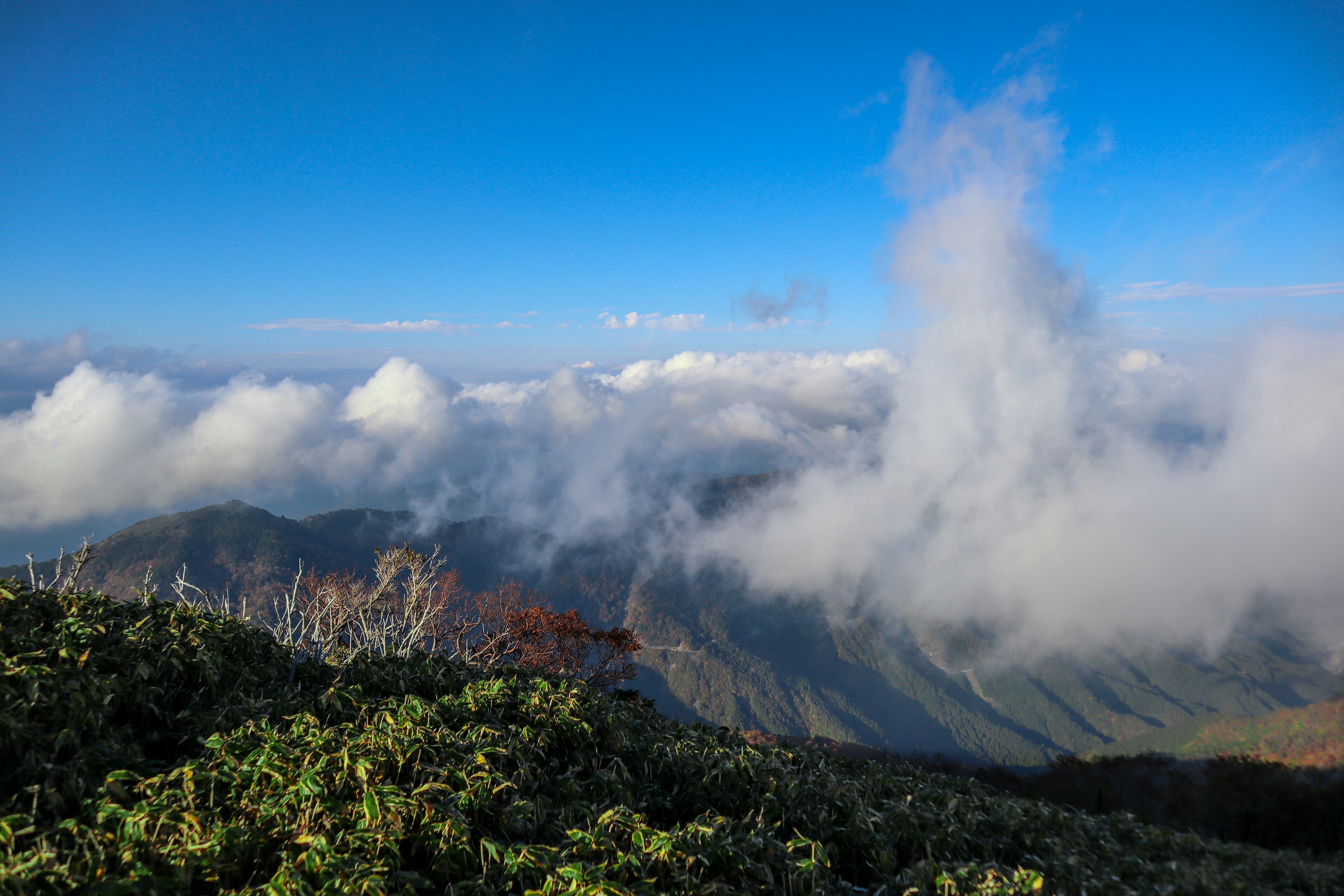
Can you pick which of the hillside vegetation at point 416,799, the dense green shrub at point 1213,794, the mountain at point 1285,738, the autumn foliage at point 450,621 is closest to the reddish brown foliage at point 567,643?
the autumn foliage at point 450,621

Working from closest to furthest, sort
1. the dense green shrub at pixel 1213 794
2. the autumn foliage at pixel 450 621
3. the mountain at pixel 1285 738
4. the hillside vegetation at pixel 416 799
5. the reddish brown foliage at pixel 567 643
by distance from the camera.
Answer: the hillside vegetation at pixel 416 799 < the dense green shrub at pixel 1213 794 < the autumn foliage at pixel 450 621 < the reddish brown foliage at pixel 567 643 < the mountain at pixel 1285 738

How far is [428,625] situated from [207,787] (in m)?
19.9

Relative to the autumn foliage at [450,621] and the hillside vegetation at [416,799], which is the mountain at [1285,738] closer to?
the hillside vegetation at [416,799]

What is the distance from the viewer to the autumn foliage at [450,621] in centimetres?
2006

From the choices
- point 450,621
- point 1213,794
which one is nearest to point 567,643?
point 450,621

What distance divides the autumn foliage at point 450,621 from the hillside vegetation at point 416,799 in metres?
10.6

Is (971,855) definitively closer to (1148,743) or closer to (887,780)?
(887,780)

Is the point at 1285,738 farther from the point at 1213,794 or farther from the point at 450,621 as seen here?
the point at 450,621

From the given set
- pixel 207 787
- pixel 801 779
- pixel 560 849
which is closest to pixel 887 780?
pixel 801 779

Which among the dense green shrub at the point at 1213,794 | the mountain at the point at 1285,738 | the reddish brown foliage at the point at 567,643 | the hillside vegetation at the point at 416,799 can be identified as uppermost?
the hillside vegetation at the point at 416,799

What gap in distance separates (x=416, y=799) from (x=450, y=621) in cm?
2687

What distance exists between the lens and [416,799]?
4738 mm

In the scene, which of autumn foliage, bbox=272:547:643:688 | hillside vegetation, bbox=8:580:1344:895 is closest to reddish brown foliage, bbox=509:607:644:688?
autumn foliage, bbox=272:547:643:688

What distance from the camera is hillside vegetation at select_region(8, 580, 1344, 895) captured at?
4.02 meters
